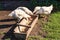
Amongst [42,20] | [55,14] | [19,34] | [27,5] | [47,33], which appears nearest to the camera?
[19,34]

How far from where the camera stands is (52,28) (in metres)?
8.20

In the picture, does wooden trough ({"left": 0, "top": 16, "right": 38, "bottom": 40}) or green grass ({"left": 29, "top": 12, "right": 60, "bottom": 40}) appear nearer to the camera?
wooden trough ({"left": 0, "top": 16, "right": 38, "bottom": 40})

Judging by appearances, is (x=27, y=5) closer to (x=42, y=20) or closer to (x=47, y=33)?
(x=42, y=20)

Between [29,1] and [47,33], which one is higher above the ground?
[29,1]

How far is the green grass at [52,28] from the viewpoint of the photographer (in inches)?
289

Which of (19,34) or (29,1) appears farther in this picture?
(29,1)

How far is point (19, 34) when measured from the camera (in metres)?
7.00

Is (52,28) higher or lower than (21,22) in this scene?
lower

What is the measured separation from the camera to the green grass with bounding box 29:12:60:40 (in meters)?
7.34

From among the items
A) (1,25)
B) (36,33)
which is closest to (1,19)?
(1,25)

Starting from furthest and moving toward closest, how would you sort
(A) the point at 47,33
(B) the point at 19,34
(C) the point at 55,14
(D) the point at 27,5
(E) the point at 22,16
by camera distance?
(D) the point at 27,5 → (C) the point at 55,14 → (E) the point at 22,16 → (A) the point at 47,33 → (B) the point at 19,34

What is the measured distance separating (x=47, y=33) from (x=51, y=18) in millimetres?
1725

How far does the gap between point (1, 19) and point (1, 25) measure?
0.88 m

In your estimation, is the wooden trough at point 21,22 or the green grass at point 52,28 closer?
the wooden trough at point 21,22
